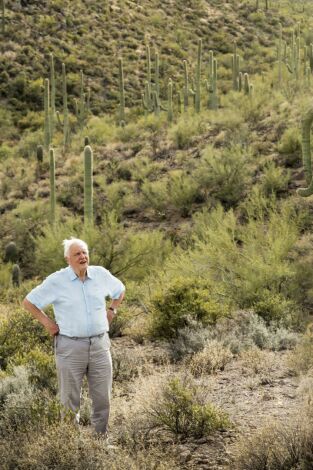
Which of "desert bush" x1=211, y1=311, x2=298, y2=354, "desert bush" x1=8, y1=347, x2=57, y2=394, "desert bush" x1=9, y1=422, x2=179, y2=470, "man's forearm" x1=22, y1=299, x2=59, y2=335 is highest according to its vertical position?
"man's forearm" x1=22, y1=299, x2=59, y2=335

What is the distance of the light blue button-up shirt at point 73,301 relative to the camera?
221 inches

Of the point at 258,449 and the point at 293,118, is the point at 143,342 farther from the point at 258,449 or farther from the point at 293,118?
the point at 293,118

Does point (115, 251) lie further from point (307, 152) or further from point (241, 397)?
point (241, 397)

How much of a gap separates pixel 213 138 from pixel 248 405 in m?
18.6

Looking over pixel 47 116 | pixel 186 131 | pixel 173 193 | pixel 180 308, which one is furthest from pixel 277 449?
pixel 47 116

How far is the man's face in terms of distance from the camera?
5.73 metres

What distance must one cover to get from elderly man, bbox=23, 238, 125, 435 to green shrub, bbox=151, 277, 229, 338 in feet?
15.2

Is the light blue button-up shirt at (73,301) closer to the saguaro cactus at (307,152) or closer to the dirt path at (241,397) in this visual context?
the dirt path at (241,397)

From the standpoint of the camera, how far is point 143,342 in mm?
10758

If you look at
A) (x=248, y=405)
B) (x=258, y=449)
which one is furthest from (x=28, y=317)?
(x=258, y=449)

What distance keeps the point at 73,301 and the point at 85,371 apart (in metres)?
0.62

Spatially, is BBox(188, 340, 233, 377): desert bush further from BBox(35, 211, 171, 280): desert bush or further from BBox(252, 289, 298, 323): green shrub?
BBox(35, 211, 171, 280): desert bush

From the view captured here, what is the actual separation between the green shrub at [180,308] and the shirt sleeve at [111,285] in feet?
14.4

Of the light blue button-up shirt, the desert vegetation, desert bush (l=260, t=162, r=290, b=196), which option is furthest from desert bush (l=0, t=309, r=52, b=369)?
desert bush (l=260, t=162, r=290, b=196)
